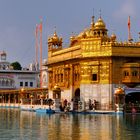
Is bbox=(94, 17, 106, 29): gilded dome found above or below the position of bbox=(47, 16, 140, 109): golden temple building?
above

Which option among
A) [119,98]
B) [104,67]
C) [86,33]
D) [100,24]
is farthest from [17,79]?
[119,98]

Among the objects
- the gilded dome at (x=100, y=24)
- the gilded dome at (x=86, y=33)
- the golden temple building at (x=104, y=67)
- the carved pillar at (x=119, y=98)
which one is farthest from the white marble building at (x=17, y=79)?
the carved pillar at (x=119, y=98)

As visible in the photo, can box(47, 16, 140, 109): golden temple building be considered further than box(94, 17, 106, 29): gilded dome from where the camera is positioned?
No

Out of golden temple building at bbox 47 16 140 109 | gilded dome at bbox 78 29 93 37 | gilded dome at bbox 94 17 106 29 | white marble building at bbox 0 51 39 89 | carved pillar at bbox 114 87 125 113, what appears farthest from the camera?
white marble building at bbox 0 51 39 89

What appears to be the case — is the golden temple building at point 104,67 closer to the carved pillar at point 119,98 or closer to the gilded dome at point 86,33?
the carved pillar at point 119,98

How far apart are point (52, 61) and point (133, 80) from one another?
1425 centimetres

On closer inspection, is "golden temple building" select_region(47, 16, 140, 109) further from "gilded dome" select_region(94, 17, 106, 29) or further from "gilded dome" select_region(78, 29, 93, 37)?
"gilded dome" select_region(78, 29, 93, 37)

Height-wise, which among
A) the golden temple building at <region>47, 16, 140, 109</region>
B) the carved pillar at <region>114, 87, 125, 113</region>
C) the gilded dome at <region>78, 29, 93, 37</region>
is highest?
the gilded dome at <region>78, 29, 93, 37</region>

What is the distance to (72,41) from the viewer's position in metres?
60.4

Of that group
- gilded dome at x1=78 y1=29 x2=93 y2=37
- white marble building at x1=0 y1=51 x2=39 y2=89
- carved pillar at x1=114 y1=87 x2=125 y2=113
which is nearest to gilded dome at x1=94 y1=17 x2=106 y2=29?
gilded dome at x1=78 y1=29 x2=93 y2=37

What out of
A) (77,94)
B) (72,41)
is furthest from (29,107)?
(72,41)

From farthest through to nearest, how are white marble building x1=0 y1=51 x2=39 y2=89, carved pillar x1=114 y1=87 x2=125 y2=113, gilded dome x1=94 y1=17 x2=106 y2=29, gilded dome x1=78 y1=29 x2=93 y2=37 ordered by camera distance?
1. white marble building x1=0 y1=51 x2=39 y2=89
2. gilded dome x1=78 y1=29 x2=93 y2=37
3. gilded dome x1=94 y1=17 x2=106 y2=29
4. carved pillar x1=114 y1=87 x2=125 y2=113

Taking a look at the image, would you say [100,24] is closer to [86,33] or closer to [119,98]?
[86,33]

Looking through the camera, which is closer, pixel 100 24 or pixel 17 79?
pixel 100 24
